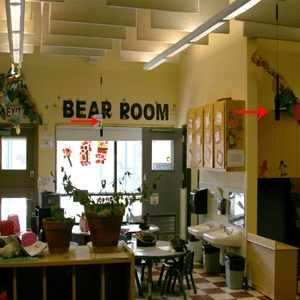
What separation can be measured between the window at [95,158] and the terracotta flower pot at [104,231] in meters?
6.13

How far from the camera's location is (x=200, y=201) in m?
7.75

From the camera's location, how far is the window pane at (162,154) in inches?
Result: 352

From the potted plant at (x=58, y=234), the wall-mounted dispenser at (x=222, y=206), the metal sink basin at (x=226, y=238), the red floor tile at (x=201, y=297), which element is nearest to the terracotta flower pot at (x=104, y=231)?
the potted plant at (x=58, y=234)

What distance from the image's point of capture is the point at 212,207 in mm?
7570

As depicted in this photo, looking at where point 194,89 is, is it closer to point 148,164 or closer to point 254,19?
point 148,164

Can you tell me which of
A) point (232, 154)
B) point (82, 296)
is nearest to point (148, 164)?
point (232, 154)

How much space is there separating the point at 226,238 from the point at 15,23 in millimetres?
4294

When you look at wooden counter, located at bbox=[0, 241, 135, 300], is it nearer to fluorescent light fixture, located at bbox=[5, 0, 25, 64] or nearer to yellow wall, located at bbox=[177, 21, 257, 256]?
fluorescent light fixture, located at bbox=[5, 0, 25, 64]

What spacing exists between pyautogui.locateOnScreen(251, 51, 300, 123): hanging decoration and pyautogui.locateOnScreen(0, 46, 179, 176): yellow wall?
11.7 ft

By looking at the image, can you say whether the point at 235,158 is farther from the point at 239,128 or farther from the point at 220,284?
the point at 220,284

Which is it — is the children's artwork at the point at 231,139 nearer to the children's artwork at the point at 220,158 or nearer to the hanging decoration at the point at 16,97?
the children's artwork at the point at 220,158

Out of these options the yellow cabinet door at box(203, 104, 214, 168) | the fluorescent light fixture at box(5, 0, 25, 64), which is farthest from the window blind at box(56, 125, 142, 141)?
the yellow cabinet door at box(203, 104, 214, 168)

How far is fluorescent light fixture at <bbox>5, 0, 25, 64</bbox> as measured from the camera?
4.39 metres

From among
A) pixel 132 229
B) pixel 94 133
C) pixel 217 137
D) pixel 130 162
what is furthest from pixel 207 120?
pixel 94 133
